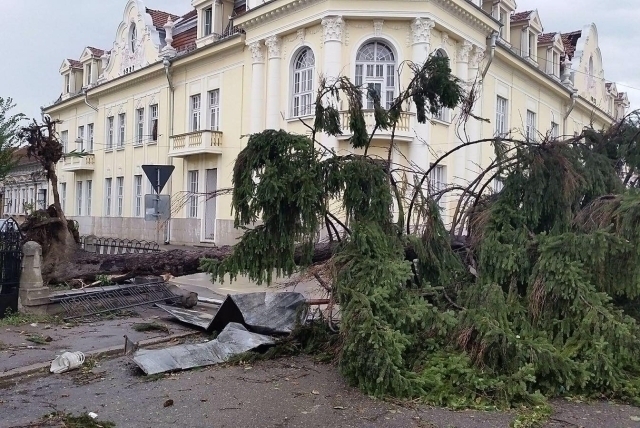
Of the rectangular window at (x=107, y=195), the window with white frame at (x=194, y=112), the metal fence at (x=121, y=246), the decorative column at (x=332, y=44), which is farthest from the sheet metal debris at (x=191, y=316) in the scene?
the rectangular window at (x=107, y=195)

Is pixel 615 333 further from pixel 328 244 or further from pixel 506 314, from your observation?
pixel 328 244

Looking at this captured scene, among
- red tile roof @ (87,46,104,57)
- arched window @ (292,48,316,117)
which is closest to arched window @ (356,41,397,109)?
arched window @ (292,48,316,117)

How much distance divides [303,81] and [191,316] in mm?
11081

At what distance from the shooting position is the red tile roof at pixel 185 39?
2566cm

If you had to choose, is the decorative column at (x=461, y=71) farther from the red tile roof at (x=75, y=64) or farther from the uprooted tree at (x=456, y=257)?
the red tile roof at (x=75, y=64)

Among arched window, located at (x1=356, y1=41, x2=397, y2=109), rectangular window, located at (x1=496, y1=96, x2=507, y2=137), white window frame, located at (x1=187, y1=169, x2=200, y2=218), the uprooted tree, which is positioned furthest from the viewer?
white window frame, located at (x1=187, y1=169, x2=200, y2=218)

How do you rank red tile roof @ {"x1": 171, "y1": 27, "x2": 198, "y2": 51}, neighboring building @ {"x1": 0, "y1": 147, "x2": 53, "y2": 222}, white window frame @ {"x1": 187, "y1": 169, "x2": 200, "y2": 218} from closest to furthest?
white window frame @ {"x1": 187, "y1": 169, "x2": 200, "y2": 218} < red tile roof @ {"x1": 171, "y1": 27, "x2": 198, "y2": 51} < neighboring building @ {"x1": 0, "y1": 147, "x2": 53, "y2": 222}

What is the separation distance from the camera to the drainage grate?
1021cm

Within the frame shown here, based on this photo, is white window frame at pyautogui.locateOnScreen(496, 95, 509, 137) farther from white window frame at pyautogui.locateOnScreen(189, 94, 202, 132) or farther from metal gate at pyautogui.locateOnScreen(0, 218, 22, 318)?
metal gate at pyautogui.locateOnScreen(0, 218, 22, 318)

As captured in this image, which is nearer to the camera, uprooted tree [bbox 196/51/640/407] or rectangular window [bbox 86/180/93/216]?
uprooted tree [bbox 196/51/640/407]

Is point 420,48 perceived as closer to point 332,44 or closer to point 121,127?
point 332,44

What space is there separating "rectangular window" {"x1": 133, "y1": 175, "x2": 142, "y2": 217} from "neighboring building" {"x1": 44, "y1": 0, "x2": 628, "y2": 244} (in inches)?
3.9

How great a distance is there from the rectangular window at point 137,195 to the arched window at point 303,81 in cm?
1113

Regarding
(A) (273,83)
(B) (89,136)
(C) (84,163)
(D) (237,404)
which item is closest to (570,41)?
(A) (273,83)
